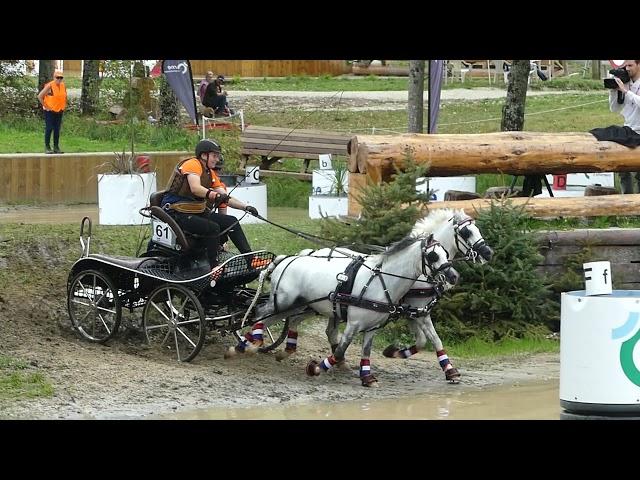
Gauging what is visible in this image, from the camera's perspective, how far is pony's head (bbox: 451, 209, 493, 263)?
12.5 m

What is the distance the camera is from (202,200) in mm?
13617

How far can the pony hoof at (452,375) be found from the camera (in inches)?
501

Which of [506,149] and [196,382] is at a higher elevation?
[506,149]

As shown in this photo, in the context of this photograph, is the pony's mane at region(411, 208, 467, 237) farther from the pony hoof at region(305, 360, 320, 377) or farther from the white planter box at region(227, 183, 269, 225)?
the white planter box at region(227, 183, 269, 225)

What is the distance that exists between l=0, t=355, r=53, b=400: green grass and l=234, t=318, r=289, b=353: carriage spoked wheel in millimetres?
2305

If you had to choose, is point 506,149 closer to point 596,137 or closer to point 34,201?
point 596,137

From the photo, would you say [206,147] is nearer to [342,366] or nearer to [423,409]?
[342,366]

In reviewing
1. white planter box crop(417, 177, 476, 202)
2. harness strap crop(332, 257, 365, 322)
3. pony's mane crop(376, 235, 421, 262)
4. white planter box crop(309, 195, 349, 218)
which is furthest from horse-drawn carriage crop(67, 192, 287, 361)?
white planter box crop(417, 177, 476, 202)

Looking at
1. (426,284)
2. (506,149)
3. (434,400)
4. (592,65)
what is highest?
(592,65)
